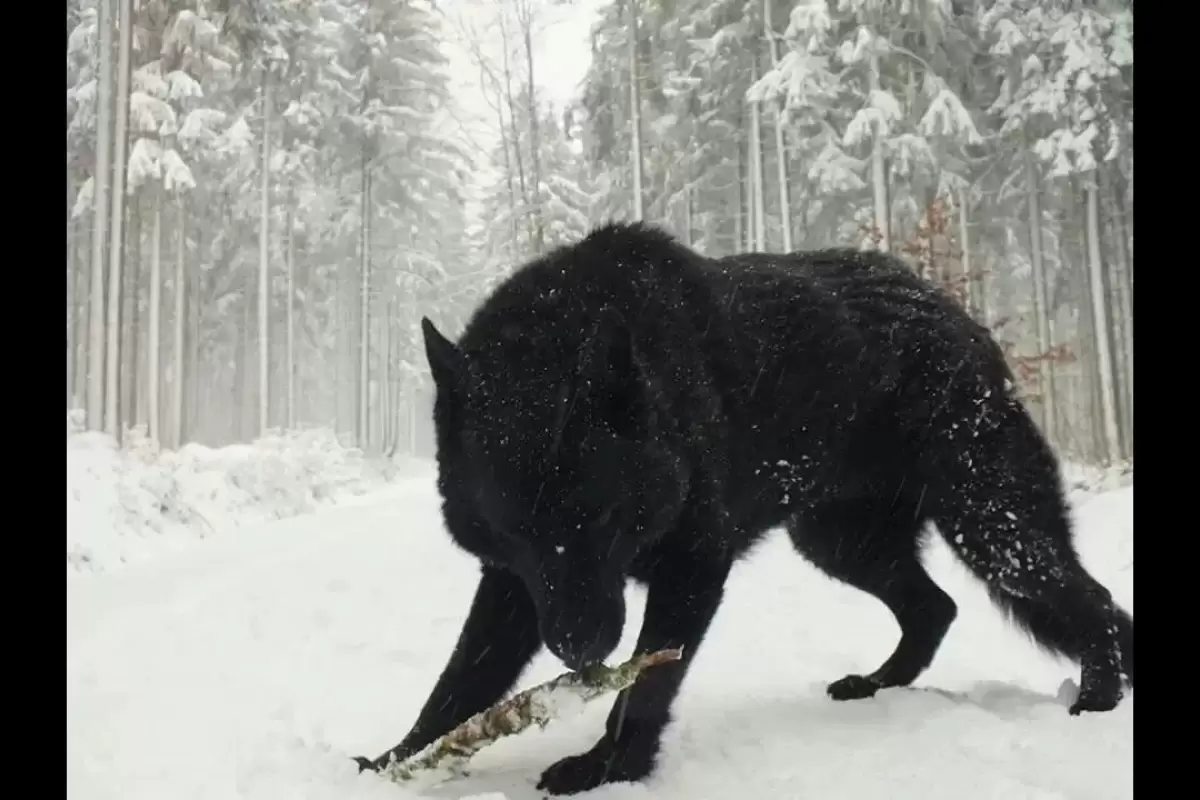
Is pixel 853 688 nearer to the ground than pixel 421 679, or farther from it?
nearer to the ground

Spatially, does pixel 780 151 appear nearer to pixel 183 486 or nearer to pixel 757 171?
pixel 757 171

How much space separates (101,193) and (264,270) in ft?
5.10

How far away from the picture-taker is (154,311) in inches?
150

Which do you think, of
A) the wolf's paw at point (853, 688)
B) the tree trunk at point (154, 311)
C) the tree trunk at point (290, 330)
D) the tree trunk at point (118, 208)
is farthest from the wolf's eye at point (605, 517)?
the tree trunk at point (290, 330)

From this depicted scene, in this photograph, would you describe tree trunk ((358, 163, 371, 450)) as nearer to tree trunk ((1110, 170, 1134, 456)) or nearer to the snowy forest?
the snowy forest

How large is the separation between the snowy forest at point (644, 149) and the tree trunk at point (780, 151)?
0.04 ft

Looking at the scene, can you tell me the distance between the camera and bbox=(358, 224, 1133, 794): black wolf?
1789mm

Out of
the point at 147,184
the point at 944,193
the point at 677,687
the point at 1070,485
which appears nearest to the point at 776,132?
the point at 944,193

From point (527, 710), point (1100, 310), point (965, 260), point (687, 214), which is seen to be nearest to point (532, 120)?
point (687, 214)

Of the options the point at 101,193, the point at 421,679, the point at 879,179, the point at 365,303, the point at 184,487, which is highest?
the point at 879,179

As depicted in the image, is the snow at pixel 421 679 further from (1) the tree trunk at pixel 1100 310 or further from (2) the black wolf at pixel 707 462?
(1) the tree trunk at pixel 1100 310

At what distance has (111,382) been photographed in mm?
2199

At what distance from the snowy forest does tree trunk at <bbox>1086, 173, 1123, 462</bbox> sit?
1cm
